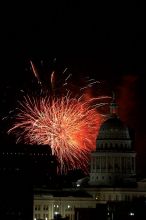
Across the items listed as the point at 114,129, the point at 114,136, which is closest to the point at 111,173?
the point at 114,136

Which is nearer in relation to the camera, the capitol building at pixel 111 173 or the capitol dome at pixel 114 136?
the capitol building at pixel 111 173

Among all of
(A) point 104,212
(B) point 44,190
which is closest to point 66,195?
(B) point 44,190

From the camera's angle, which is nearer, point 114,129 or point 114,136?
point 114,129

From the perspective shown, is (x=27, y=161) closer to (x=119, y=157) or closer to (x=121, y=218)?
(x=121, y=218)

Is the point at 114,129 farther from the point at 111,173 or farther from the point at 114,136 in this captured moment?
the point at 111,173

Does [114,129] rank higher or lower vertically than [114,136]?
higher

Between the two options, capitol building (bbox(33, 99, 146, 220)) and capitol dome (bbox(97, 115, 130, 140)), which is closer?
capitol building (bbox(33, 99, 146, 220))

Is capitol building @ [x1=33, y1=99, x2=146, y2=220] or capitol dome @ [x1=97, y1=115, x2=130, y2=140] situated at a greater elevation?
capitol dome @ [x1=97, y1=115, x2=130, y2=140]

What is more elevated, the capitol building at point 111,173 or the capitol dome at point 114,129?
the capitol dome at point 114,129

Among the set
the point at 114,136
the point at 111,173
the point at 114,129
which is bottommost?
the point at 111,173

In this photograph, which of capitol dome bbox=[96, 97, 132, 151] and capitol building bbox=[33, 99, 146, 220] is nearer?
capitol building bbox=[33, 99, 146, 220]

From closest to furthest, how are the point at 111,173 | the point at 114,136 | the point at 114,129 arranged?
1. the point at 114,129
2. the point at 114,136
3. the point at 111,173

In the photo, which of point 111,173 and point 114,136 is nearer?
point 114,136

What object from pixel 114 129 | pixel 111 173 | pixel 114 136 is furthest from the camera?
pixel 111 173
